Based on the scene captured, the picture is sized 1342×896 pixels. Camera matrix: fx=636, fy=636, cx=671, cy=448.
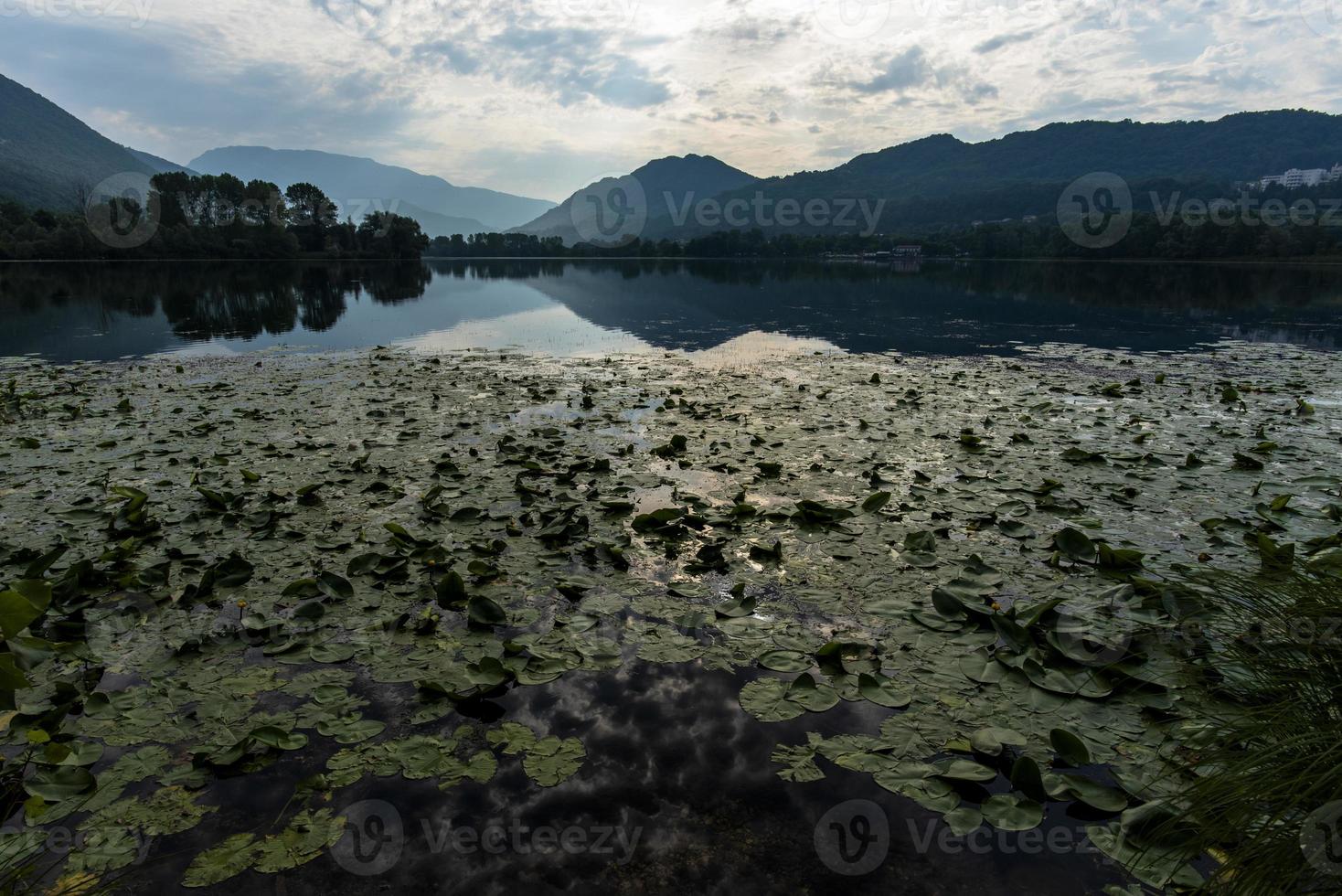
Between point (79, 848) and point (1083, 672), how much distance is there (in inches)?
266

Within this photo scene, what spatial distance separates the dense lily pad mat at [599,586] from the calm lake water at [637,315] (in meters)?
12.2

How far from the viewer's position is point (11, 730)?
14.5 feet

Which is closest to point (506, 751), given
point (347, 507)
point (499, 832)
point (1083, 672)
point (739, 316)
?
point (499, 832)

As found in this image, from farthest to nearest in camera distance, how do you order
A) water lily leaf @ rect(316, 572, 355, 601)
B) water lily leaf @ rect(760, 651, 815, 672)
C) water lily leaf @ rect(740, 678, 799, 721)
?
1. water lily leaf @ rect(316, 572, 355, 601)
2. water lily leaf @ rect(760, 651, 815, 672)
3. water lily leaf @ rect(740, 678, 799, 721)

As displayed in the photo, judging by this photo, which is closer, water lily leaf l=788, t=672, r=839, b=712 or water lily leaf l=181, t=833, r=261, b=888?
water lily leaf l=181, t=833, r=261, b=888

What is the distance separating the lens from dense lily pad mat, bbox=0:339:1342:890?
416 centimetres

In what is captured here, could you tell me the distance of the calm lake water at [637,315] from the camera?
2467 centimetres

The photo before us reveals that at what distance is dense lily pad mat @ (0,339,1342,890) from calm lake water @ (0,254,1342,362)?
1221cm

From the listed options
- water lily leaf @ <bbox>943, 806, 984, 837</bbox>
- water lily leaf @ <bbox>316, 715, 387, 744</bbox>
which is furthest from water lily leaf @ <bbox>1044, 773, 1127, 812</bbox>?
water lily leaf @ <bbox>316, 715, 387, 744</bbox>

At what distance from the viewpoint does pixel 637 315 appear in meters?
35.5

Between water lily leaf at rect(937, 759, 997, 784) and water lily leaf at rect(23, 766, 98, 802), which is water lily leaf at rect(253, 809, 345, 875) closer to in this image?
water lily leaf at rect(23, 766, 98, 802)

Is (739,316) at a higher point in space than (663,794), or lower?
higher

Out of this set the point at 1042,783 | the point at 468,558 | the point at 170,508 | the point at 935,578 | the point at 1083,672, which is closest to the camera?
the point at 1042,783

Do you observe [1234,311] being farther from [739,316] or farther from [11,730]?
[11,730]
